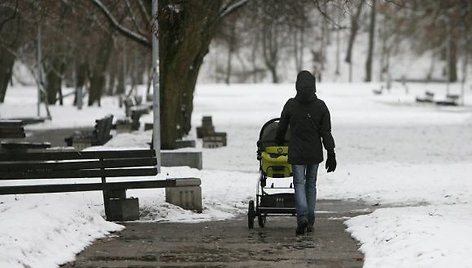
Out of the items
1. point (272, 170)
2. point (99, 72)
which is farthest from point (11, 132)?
point (99, 72)

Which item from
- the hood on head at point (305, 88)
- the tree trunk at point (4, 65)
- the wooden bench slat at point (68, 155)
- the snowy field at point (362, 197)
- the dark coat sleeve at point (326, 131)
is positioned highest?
the tree trunk at point (4, 65)

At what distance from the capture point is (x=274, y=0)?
87.9 ft

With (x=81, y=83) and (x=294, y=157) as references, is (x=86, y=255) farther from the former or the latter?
(x=81, y=83)

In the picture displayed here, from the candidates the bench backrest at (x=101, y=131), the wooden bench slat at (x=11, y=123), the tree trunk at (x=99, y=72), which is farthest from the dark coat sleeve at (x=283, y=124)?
the tree trunk at (x=99, y=72)

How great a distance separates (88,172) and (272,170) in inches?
100.0

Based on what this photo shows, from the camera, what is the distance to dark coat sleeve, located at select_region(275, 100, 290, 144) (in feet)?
34.0

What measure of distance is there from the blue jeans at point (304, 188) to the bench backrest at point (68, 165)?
2422 millimetres

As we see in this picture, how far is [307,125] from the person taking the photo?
10289 mm

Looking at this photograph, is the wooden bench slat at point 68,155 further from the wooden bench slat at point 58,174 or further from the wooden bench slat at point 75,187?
the wooden bench slat at point 75,187

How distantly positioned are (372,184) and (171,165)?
406 centimetres

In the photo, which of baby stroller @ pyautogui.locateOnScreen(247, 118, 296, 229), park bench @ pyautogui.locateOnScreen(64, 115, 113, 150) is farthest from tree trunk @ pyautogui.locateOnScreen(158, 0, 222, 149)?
baby stroller @ pyautogui.locateOnScreen(247, 118, 296, 229)

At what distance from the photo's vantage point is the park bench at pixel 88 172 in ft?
37.6

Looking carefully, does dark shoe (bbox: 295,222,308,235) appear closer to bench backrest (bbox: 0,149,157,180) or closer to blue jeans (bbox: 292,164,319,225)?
blue jeans (bbox: 292,164,319,225)

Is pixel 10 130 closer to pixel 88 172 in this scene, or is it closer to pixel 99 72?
pixel 88 172
